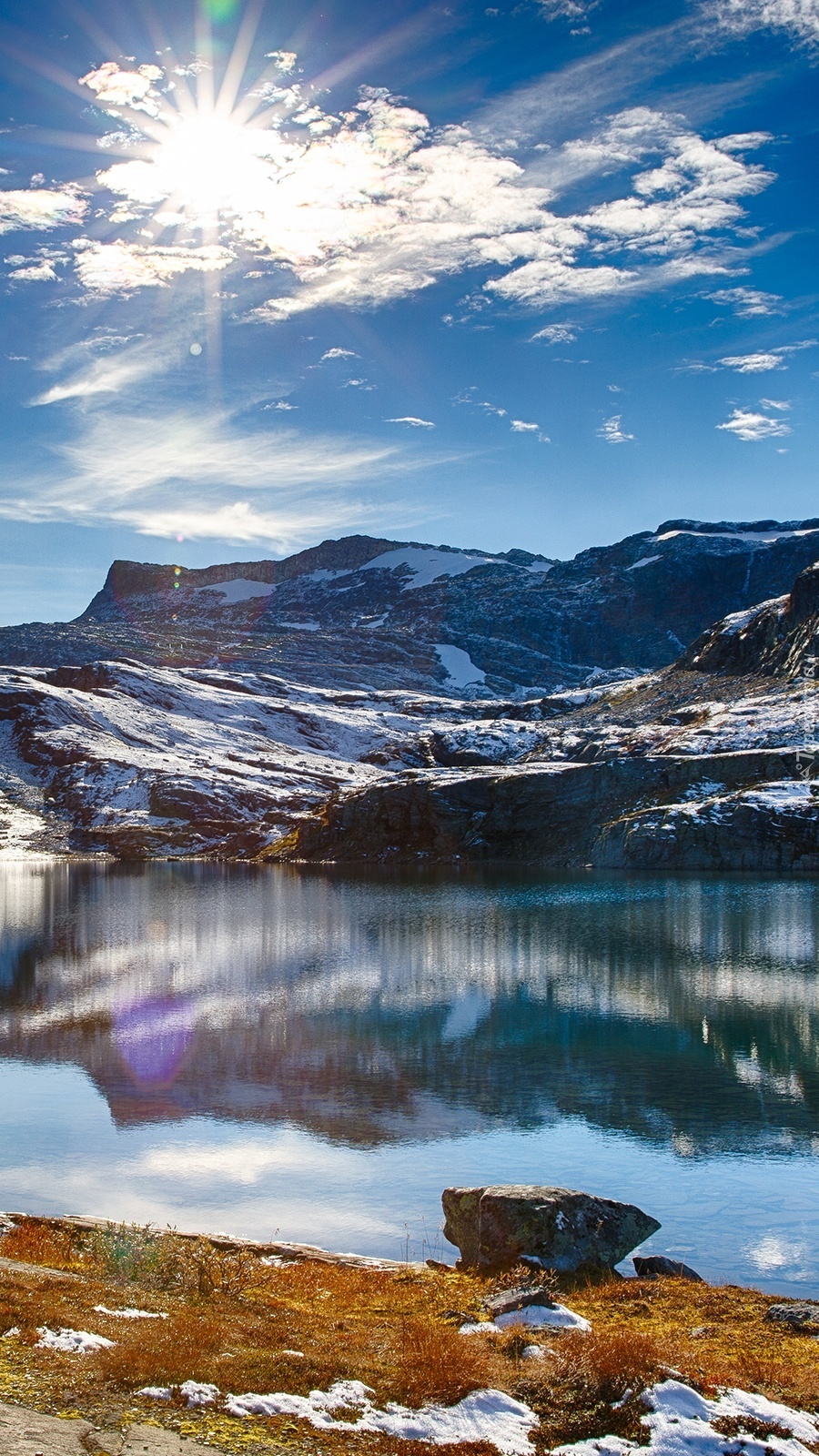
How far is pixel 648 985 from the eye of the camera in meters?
55.7

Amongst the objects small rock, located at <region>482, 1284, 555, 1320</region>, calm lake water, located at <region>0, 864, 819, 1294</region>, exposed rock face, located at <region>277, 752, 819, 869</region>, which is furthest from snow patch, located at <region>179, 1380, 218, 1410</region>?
exposed rock face, located at <region>277, 752, 819, 869</region>

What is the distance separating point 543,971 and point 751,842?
8189 cm

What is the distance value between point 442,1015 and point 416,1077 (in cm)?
1200

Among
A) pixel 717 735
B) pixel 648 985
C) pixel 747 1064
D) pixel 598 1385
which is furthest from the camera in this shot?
pixel 717 735

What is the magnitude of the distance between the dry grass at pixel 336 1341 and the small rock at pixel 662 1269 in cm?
74

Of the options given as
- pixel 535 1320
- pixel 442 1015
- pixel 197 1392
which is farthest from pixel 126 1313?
pixel 442 1015

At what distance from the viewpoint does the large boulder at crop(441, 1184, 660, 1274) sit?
68.4ft

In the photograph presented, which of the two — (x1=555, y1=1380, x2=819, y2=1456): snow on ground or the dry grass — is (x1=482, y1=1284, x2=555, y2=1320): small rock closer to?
the dry grass

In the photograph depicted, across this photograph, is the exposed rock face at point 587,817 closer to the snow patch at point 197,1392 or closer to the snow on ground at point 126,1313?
the snow on ground at point 126,1313

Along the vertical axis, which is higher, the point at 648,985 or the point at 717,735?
the point at 717,735

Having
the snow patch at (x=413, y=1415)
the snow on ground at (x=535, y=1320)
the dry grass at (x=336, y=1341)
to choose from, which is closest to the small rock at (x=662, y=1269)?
the dry grass at (x=336, y=1341)

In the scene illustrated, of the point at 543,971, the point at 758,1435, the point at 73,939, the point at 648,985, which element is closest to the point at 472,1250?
the point at 758,1435

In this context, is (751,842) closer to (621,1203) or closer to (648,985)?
(648,985)

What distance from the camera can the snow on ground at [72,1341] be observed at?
504 inches
